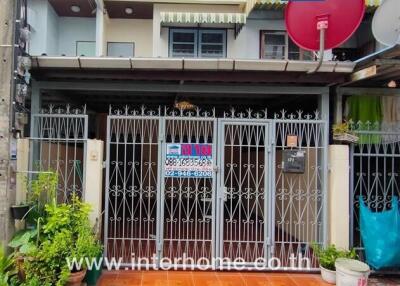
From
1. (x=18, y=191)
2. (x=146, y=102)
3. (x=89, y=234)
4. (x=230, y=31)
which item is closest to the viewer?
(x=89, y=234)

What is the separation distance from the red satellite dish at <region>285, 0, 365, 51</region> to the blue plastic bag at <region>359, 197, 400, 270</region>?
9.18 feet

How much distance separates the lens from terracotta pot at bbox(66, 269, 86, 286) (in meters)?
5.00

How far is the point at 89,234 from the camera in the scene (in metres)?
5.41

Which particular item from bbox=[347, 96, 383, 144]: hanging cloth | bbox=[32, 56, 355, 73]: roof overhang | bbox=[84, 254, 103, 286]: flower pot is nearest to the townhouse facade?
bbox=[32, 56, 355, 73]: roof overhang

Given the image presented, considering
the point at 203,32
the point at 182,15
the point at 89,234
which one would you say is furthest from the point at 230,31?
the point at 89,234

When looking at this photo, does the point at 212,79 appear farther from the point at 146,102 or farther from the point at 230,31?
the point at 230,31

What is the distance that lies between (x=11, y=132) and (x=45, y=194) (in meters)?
1.24

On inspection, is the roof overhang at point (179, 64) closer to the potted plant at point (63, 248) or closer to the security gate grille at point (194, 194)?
the security gate grille at point (194, 194)

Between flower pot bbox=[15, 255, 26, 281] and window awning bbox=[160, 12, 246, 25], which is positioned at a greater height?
window awning bbox=[160, 12, 246, 25]

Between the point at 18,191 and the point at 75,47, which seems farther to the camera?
the point at 75,47

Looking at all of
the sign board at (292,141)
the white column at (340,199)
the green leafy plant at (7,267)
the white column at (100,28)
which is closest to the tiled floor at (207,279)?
the white column at (340,199)

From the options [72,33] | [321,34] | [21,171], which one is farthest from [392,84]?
[72,33]

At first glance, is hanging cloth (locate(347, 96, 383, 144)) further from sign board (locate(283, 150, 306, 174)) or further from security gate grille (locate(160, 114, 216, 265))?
security gate grille (locate(160, 114, 216, 265))

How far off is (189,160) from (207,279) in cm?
189
